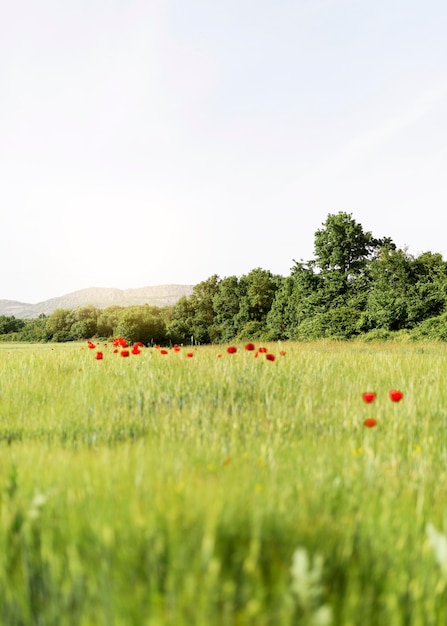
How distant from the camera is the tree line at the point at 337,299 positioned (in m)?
33.2

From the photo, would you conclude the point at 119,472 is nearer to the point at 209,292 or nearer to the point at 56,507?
the point at 56,507

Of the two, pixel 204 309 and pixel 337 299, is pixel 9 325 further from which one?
pixel 337 299

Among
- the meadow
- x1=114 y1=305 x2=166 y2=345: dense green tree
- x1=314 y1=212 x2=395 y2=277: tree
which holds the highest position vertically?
x1=314 y1=212 x2=395 y2=277: tree

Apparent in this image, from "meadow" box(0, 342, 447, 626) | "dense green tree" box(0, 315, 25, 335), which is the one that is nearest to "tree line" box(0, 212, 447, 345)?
"dense green tree" box(0, 315, 25, 335)

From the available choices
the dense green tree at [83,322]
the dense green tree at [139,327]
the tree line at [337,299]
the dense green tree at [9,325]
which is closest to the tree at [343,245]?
the tree line at [337,299]

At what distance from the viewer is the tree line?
33.2 meters

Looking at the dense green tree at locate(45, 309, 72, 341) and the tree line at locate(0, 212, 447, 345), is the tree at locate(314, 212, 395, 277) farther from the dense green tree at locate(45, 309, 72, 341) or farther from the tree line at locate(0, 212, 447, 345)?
the dense green tree at locate(45, 309, 72, 341)

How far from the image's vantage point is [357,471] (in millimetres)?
2973

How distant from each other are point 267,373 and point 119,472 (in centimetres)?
414

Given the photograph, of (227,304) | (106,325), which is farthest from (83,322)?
(227,304)

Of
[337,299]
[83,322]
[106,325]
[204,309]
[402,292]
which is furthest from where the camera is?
[106,325]

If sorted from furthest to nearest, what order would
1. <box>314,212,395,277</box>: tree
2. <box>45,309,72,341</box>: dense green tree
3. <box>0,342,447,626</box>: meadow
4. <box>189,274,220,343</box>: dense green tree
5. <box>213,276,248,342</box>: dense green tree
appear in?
<box>45,309,72,341</box>: dense green tree, <box>189,274,220,343</box>: dense green tree, <box>213,276,248,342</box>: dense green tree, <box>314,212,395,277</box>: tree, <box>0,342,447,626</box>: meadow

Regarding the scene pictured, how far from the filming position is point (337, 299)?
37344 mm

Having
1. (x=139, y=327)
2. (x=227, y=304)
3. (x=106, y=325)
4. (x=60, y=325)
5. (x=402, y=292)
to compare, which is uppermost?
(x=227, y=304)
